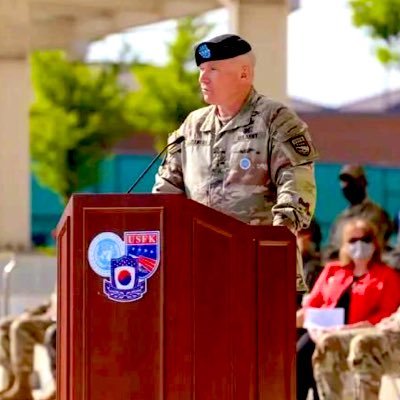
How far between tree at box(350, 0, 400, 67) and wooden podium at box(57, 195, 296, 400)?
23.3m

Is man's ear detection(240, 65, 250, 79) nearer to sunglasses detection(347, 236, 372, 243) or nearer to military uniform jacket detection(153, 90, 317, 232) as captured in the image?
military uniform jacket detection(153, 90, 317, 232)

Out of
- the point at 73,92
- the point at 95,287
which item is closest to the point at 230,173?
the point at 95,287

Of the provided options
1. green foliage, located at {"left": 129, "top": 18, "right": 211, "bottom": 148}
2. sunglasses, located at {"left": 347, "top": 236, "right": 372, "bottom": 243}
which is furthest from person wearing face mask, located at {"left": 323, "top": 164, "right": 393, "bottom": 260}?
green foliage, located at {"left": 129, "top": 18, "right": 211, "bottom": 148}

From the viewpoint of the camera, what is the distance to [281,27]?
50.1 feet

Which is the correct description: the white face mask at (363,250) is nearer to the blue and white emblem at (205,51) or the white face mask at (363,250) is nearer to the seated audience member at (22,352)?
the seated audience member at (22,352)

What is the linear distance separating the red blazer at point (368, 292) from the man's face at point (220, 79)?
2.89 metres

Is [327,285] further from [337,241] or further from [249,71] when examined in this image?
[249,71]

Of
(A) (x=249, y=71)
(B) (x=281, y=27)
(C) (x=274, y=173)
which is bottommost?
(C) (x=274, y=173)

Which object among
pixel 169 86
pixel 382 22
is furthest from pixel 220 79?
pixel 169 86

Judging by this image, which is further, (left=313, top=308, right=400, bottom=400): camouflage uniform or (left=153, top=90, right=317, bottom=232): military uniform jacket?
(left=313, top=308, right=400, bottom=400): camouflage uniform

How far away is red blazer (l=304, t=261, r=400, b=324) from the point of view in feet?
25.8

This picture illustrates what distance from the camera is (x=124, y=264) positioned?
4793 mm

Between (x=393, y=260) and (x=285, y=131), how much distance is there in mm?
4708

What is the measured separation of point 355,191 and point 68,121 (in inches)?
950
